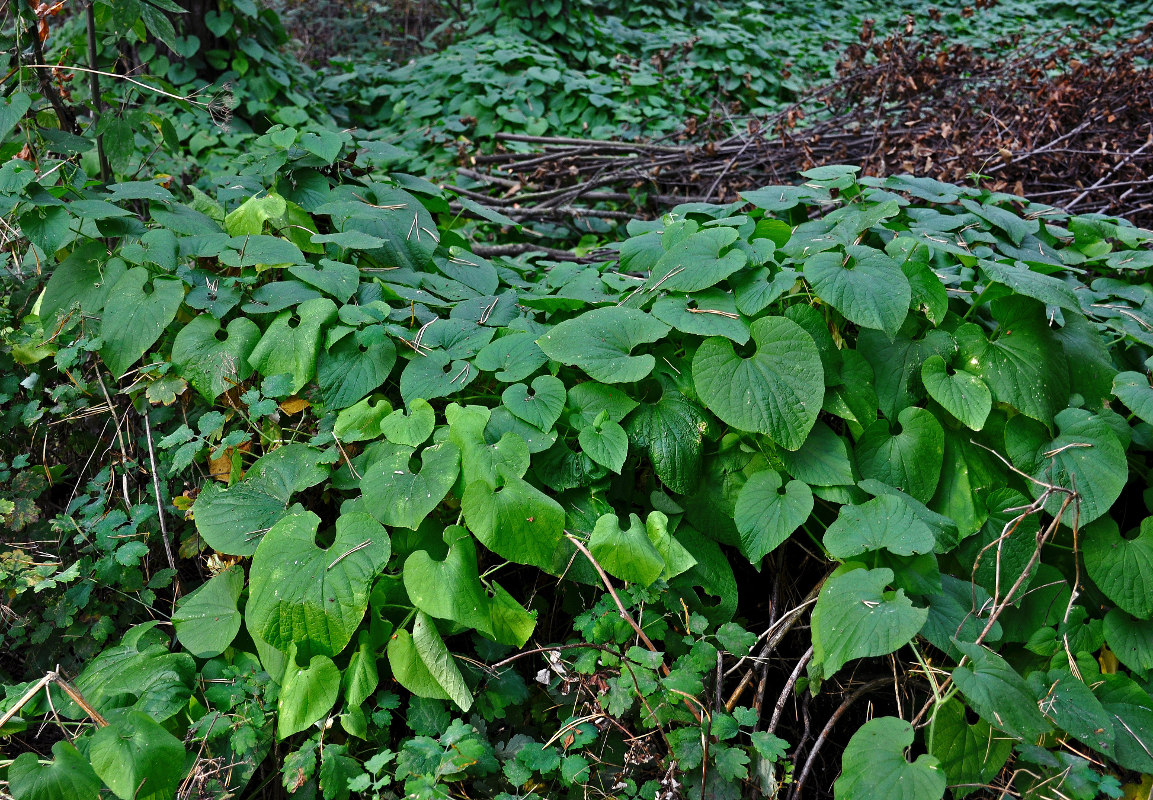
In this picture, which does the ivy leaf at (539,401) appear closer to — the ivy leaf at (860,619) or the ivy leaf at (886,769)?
the ivy leaf at (860,619)

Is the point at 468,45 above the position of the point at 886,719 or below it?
above

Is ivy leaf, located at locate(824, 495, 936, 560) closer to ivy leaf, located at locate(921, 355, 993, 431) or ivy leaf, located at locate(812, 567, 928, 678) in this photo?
ivy leaf, located at locate(812, 567, 928, 678)

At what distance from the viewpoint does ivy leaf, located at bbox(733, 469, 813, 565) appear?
61.4 inches

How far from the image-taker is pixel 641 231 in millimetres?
2428

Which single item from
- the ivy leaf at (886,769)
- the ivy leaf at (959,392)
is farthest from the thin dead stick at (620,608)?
the ivy leaf at (959,392)

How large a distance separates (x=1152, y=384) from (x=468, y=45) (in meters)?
5.98

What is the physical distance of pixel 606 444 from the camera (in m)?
1.61

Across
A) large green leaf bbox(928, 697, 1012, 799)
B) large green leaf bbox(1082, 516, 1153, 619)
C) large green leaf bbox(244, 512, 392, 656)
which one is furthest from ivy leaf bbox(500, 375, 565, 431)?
large green leaf bbox(1082, 516, 1153, 619)

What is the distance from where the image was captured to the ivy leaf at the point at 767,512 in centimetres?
156

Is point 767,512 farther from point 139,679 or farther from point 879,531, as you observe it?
point 139,679

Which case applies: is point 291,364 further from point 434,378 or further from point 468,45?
point 468,45

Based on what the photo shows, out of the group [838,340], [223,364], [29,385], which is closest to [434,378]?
[223,364]

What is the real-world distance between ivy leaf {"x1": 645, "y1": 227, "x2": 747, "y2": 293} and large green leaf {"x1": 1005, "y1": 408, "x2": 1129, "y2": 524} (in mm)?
740

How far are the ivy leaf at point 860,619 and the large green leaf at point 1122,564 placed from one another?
0.58m
